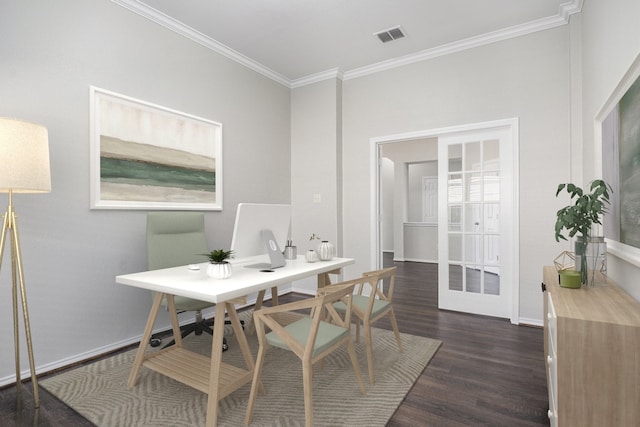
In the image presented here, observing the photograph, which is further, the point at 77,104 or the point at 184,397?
the point at 77,104

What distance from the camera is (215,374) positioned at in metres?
1.77

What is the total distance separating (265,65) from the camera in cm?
416

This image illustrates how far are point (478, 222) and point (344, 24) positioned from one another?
246 cm

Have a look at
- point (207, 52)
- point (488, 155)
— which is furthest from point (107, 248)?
point (488, 155)

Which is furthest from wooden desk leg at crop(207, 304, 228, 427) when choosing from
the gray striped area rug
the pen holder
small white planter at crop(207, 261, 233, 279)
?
the pen holder

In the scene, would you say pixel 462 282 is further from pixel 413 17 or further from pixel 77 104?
pixel 77 104

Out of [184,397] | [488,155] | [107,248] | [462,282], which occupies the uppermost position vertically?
[488,155]

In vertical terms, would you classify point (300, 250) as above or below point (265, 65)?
below

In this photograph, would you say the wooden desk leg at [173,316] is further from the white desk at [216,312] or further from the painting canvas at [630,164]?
the painting canvas at [630,164]

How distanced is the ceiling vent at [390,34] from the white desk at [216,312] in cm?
250

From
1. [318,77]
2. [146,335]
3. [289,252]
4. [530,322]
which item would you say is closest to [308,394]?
[146,335]

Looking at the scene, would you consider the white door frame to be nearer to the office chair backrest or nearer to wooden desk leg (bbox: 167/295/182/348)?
the office chair backrest

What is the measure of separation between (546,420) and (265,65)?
4216 mm

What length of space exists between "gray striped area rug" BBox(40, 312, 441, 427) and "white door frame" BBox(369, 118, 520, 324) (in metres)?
1.41
